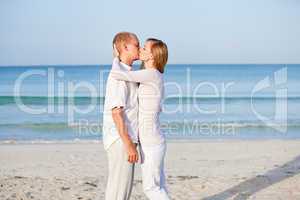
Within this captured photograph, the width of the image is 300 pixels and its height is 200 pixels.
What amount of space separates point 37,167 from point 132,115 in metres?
4.90

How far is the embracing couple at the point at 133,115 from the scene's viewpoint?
402 centimetres

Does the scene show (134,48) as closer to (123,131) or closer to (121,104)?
(121,104)

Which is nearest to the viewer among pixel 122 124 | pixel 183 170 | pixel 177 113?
pixel 122 124

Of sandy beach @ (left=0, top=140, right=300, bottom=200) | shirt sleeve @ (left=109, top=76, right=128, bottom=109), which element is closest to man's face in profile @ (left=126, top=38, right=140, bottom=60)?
shirt sleeve @ (left=109, top=76, right=128, bottom=109)

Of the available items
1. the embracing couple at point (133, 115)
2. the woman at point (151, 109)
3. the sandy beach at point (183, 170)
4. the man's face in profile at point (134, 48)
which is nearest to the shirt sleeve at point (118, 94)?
the embracing couple at point (133, 115)

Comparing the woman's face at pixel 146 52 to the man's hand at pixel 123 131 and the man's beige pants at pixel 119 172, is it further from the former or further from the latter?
the man's beige pants at pixel 119 172

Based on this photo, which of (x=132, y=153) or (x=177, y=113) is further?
(x=177, y=113)

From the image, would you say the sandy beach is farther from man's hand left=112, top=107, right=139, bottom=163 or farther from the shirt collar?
the shirt collar

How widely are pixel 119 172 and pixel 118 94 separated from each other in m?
0.59

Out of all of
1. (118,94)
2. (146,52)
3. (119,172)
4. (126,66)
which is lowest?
(119,172)

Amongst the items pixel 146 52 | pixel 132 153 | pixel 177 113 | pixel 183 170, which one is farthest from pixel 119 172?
pixel 177 113

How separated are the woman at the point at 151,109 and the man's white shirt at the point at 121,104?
0.06 m

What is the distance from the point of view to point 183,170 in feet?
26.9

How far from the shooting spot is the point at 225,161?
29.8 ft
